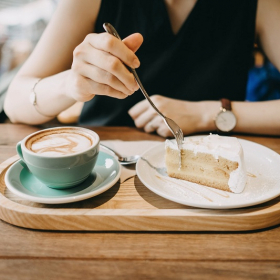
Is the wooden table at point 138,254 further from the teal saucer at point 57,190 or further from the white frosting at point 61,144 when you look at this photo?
the white frosting at point 61,144

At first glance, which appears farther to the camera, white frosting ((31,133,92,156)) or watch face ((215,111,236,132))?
watch face ((215,111,236,132))

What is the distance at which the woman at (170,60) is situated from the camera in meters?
1.28

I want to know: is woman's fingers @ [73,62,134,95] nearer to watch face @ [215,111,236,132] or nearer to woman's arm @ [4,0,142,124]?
woman's arm @ [4,0,142,124]

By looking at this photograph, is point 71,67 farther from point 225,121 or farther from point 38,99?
point 225,121

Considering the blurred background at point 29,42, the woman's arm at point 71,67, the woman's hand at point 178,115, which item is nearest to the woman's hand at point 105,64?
the woman's arm at point 71,67

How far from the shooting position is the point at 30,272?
550 millimetres

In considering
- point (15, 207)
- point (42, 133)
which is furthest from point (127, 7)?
point (15, 207)

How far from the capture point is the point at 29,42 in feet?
12.0

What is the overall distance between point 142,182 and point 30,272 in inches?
14.2

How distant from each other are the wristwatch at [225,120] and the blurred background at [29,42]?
1.76 m

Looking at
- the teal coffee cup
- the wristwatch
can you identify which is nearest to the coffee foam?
the teal coffee cup

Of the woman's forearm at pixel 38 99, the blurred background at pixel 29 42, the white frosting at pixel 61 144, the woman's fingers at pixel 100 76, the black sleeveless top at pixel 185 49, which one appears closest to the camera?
the white frosting at pixel 61 144

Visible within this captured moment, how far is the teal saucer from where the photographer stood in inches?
28.4

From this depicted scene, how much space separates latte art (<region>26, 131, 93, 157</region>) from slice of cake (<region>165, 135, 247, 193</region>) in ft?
0.89
